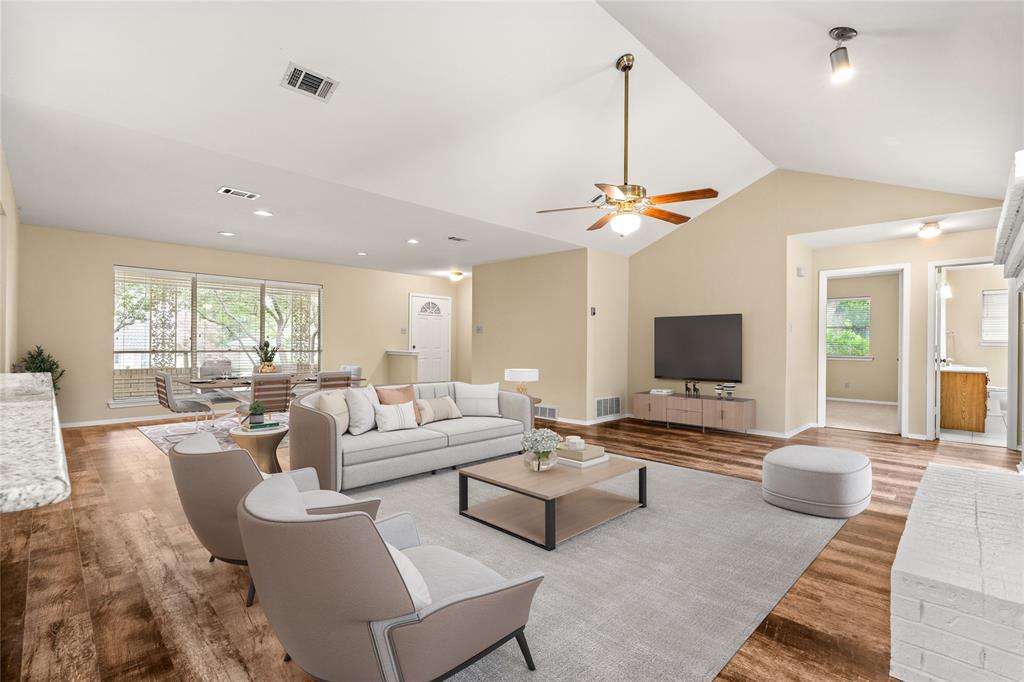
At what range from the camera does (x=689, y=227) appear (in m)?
7.28

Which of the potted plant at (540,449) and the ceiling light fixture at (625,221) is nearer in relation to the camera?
the potted plant at (540,449)

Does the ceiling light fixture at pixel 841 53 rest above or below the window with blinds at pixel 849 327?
above

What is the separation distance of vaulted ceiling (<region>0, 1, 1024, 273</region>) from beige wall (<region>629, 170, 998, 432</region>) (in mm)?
446

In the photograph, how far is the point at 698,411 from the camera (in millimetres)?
6684

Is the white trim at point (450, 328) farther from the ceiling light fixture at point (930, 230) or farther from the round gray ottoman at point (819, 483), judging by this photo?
the ceiling light fixture at point (930, 230)

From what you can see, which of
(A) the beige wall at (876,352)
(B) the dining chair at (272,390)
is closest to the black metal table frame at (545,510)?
(B) the dining chair at (272,390)

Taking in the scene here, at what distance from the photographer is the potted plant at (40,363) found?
5746mm

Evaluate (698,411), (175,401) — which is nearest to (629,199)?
(698,411)

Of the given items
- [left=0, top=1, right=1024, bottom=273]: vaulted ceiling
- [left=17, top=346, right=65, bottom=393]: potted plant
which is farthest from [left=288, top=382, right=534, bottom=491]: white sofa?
[left=17, top=346, right=65, bottom=393]: potted plant

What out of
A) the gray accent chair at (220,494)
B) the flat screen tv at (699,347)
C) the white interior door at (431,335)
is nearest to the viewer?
the gray accent chair at (220,494)

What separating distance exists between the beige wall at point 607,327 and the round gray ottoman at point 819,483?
3622mm

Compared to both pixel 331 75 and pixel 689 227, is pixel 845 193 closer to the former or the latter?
pixel 689 227

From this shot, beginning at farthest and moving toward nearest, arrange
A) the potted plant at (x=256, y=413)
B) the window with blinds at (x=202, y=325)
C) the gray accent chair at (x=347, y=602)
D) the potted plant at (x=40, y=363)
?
the window with blinds at (x=202, y=325)
the potted plant at (x=40, y=363)
the potted plant at (x=256, y=413)
the gray accent chair at (x=347, y=602)

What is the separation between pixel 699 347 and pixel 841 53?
4.65 meters
